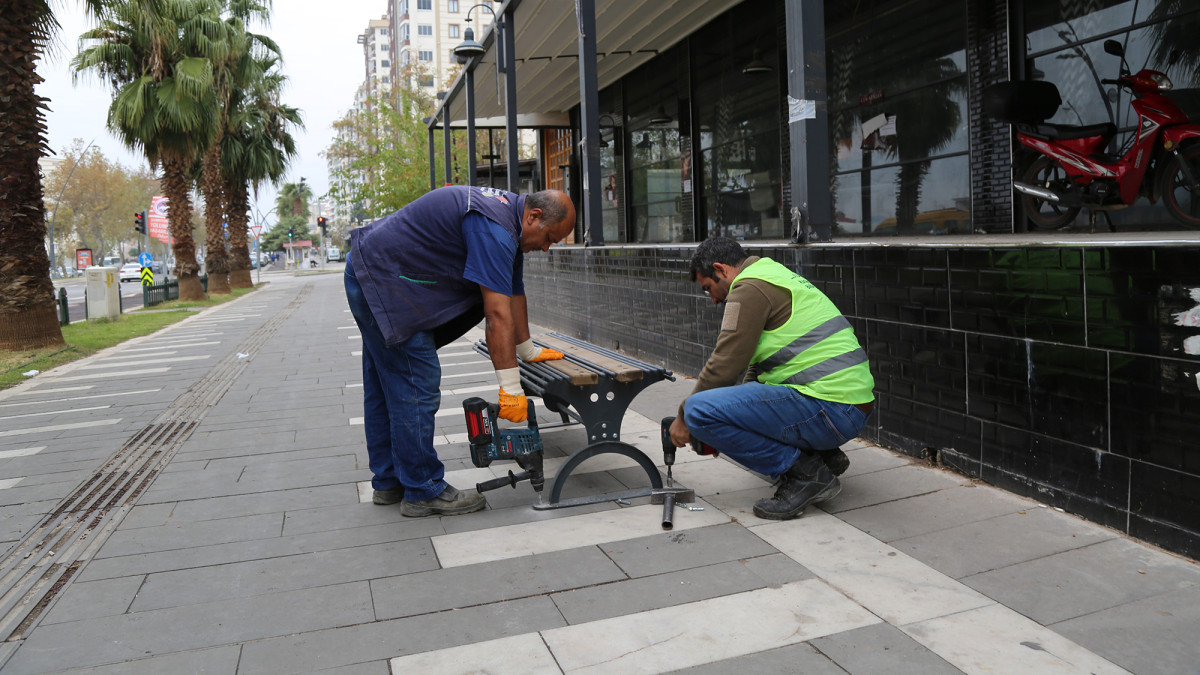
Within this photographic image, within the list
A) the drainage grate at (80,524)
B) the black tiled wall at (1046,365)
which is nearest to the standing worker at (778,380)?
the black tiled wall at (1046,365)

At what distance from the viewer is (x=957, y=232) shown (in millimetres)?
8820

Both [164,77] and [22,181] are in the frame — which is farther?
[164,77]

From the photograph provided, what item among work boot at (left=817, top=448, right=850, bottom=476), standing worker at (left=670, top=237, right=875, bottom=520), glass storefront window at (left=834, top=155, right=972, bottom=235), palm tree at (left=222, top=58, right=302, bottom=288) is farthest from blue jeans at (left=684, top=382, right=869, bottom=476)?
palm tree at (left=222, top=58, right=302, bottom=288)

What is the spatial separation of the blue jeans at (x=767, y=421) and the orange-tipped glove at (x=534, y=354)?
1.20 metres

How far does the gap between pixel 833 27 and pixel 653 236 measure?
646 cm

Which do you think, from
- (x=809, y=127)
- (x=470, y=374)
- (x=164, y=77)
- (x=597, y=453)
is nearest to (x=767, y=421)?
(x=597, y=453)

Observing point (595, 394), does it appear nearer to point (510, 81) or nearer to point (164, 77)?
point (510, 81)

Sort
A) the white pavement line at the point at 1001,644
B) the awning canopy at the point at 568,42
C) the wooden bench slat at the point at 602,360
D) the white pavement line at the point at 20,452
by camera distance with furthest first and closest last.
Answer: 1. the awning canopy at the point at 568,42
2. the white pavement line at the point at 20,452
3. the wooden bench slat at the point at 602,360
4. the white pavement line at the point at 1001,644

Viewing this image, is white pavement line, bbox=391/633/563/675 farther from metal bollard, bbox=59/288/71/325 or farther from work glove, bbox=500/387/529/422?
metal bollard, bbox=59/288/71/325

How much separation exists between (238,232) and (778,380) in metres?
32.2

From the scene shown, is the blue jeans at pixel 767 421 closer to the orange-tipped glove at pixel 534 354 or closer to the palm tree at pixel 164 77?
the orange-tipped glove at pixel 534 354

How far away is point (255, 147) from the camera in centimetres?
3108

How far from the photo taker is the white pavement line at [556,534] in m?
3.73

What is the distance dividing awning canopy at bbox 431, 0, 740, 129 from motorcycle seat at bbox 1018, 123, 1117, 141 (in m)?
5.68
